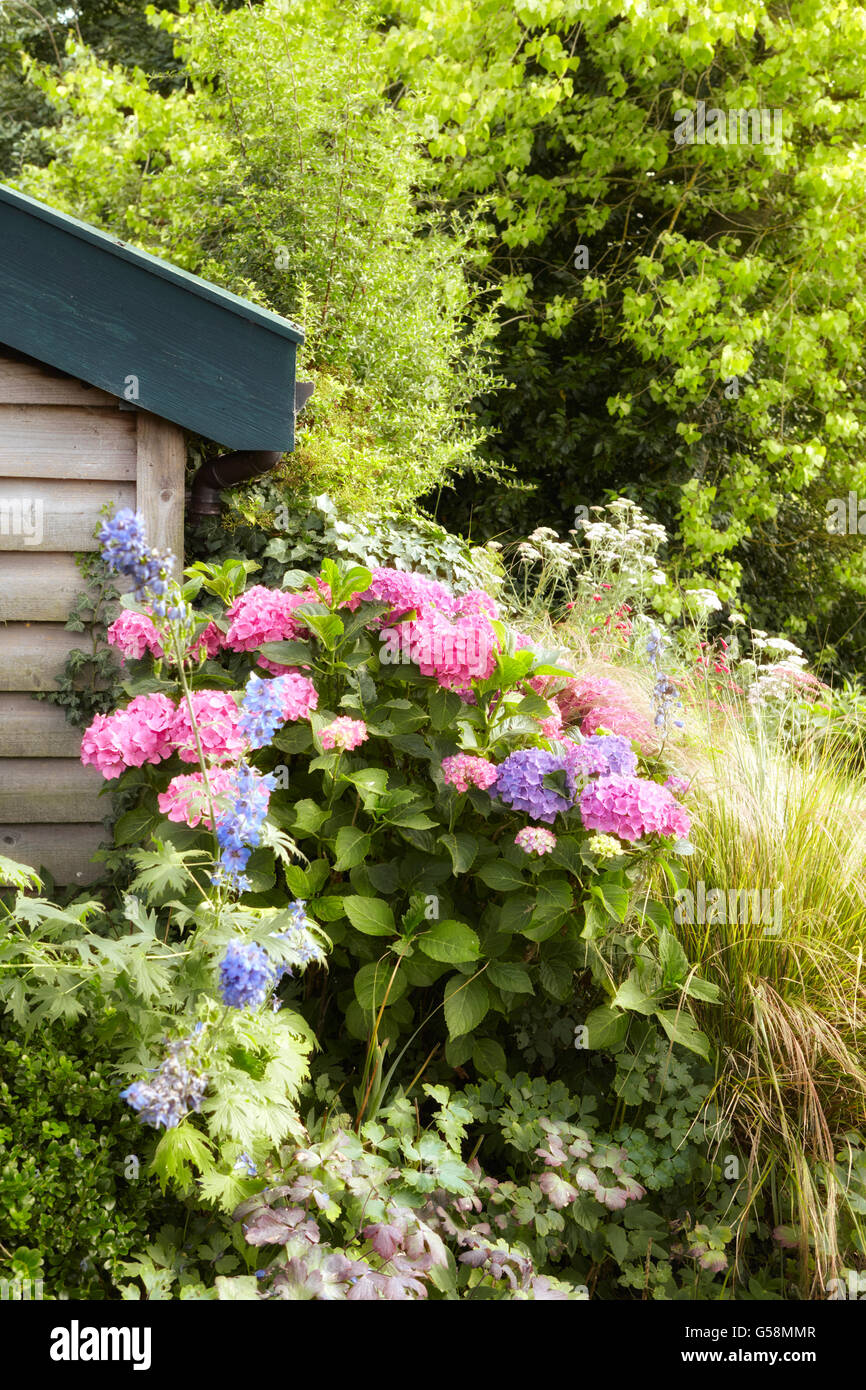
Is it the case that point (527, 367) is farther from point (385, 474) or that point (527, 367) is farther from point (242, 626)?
point (242, 626)

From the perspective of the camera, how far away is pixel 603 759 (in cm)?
273

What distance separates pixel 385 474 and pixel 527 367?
4.30 meters

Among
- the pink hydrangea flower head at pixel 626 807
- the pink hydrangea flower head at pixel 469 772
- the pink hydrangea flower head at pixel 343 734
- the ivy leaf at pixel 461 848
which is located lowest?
the ivy leaf at pixel 461 848

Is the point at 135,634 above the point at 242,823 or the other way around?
above

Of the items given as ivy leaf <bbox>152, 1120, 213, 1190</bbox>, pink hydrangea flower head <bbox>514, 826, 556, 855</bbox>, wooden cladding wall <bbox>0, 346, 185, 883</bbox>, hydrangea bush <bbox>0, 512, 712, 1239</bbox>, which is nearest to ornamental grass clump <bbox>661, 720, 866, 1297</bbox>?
hydrangea bush <bbox>0, 512, 712, 1239</bbox>

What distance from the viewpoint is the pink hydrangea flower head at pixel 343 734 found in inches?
106

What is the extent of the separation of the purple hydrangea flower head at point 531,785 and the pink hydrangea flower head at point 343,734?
1.22ft

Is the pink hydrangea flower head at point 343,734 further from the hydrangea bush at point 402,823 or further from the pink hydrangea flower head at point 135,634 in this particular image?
the pink hydrangea flower head at point 135,634

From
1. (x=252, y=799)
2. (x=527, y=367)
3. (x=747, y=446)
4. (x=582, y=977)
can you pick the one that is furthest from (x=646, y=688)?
(x=747, y=446)

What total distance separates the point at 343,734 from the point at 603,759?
0.66 metres

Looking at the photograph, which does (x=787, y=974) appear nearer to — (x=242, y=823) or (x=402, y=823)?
(x=402, y=823)

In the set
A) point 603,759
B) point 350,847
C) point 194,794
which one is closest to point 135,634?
point 194,794

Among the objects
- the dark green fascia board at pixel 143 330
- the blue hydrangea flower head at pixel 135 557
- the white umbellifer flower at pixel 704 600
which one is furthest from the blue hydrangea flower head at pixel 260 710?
the white umbellifer flower at pixel 704 600

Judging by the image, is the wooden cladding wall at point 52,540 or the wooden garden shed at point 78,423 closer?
the wooden garden shed at point 78,423
